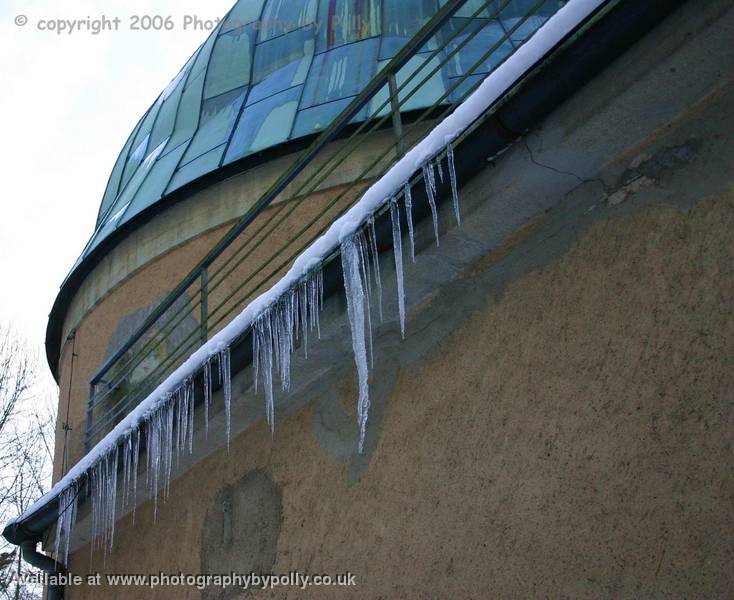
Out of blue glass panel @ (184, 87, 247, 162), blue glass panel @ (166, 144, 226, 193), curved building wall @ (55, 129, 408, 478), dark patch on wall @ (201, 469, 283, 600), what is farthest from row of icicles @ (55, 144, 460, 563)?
blue glass panel @ (184, 87, 247, 162)

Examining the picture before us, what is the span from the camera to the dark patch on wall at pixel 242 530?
15.9 ft

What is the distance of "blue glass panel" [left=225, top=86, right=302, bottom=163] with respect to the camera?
726 centimetres

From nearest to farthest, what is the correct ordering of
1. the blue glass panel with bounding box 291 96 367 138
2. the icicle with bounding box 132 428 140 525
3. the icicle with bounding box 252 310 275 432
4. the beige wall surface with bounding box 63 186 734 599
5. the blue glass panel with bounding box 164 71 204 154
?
the beige wall surface with bounding box 63 186 734 599 < the icicle with bounding box 252 310 275 432 < the icicle with bounding box 132 428 140 525 < the blue glass panel with bounding box 291 96 367 138 < the blue glass panel with bounding box 164 71 204 154

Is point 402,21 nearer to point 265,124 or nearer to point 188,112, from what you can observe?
point 265,124

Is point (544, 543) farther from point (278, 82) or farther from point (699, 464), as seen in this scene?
point (278, 82)

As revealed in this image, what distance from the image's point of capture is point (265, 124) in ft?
24.5

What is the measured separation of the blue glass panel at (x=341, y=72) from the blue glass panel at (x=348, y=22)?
12 centimetres

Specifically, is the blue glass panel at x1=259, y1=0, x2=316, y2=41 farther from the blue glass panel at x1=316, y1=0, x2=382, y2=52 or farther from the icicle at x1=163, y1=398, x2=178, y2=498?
the icicle at x1=163, y1=398, x2=178, y2=498

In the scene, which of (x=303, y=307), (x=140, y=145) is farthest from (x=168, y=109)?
(x=303, y=307)

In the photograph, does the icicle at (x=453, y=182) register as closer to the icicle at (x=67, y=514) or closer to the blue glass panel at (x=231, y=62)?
the icicle at (x=67, y=514)

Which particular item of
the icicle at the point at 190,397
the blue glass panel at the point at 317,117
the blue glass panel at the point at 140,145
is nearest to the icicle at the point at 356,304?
the icicle at the point at 190,397

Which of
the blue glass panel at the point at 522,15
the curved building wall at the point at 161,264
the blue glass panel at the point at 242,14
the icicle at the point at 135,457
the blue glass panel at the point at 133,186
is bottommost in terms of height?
the icicle at the point at 135,457

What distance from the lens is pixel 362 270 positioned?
4188 mm

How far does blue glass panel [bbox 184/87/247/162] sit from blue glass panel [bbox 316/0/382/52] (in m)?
0.79
